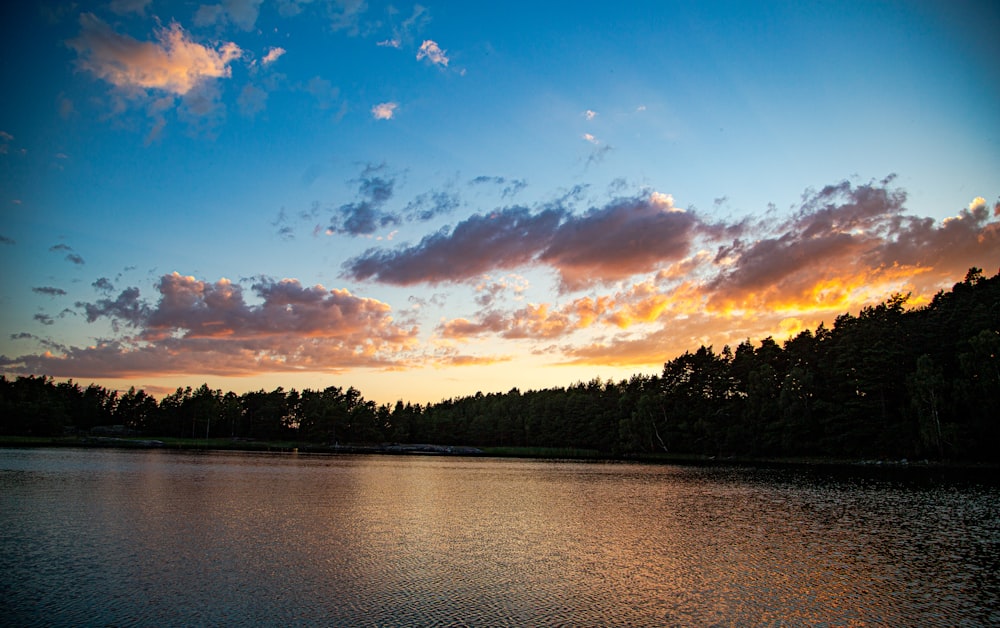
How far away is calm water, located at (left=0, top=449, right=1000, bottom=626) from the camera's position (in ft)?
51.9

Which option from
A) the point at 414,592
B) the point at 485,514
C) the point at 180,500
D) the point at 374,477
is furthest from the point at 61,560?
the point at 374,477

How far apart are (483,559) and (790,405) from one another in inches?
3542

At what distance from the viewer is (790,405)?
316 ft

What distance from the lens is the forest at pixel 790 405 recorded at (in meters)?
75.6

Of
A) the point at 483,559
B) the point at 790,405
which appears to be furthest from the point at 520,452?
the point at 483,559

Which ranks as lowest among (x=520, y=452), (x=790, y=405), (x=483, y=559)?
(x=520, y=452)

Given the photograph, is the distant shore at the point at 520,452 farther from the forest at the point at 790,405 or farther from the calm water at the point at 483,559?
the calm water at the point at 483,559

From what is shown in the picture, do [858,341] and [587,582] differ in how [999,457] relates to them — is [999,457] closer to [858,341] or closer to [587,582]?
[858,341]

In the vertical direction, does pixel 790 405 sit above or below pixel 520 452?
above

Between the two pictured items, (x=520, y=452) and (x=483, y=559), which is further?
(x=520, y=452)

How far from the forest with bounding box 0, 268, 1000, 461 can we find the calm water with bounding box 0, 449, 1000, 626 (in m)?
39.0

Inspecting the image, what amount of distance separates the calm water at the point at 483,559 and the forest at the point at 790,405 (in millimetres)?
38994

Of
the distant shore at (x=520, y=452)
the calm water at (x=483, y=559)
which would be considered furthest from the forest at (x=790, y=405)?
the calm water at (x=483, y=559)

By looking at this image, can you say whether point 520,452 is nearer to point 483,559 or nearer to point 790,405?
point 790,405
